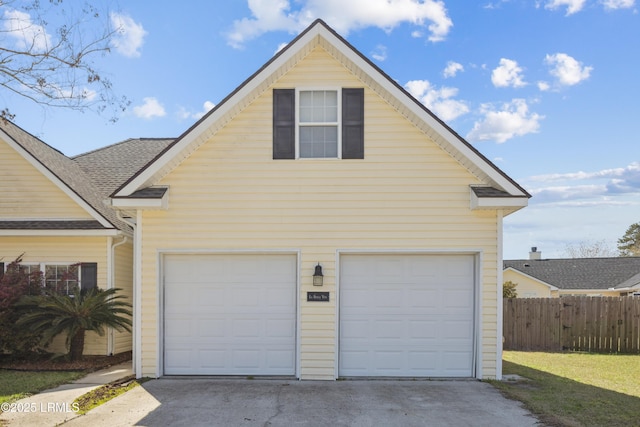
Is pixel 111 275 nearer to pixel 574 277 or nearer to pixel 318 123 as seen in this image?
pixel 318 123

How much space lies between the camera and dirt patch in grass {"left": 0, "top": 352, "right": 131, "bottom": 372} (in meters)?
10.3

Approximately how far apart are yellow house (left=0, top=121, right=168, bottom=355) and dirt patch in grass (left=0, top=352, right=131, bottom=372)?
69 centimetres

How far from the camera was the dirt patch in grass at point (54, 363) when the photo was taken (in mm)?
10312

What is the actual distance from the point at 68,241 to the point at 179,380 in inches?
199

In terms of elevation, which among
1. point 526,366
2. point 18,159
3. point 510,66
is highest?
point 510,66

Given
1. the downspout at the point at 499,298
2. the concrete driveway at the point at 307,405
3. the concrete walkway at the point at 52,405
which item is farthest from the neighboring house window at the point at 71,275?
the downspout at the point at 499,298

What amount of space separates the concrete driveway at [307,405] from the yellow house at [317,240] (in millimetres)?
578

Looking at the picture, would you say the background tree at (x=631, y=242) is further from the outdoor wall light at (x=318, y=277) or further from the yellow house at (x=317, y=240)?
the outdoor wall light at (x=318, y=277)

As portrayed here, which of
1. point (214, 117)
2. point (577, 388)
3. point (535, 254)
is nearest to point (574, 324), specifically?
point (577, 388)

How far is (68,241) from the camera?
12.1 m

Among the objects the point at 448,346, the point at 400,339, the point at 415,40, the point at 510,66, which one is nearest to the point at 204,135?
the point at 400,339

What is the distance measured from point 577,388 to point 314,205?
571 centimetres

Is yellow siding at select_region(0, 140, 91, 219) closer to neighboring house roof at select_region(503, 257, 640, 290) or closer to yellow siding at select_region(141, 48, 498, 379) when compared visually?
yellow siding at select_region(141, 48, 498, 379)

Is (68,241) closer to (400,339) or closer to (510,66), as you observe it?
(400,339)
